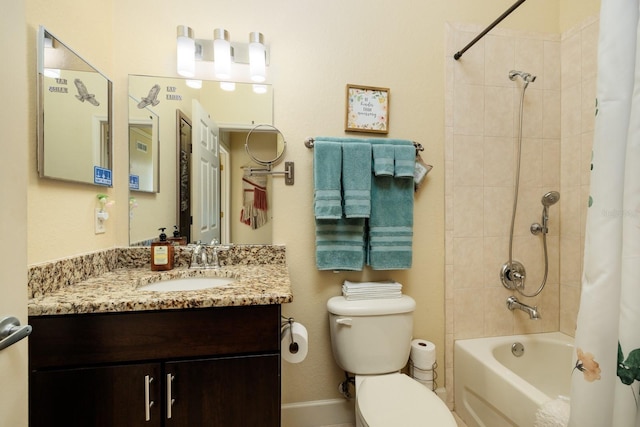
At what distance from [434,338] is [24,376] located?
1638mm

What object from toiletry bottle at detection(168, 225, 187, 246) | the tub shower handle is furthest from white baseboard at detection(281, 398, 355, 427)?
toiletry bottle at detection(168, 225, 187, 246)

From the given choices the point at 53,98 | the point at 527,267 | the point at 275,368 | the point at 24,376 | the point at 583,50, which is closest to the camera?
the point at 24,376

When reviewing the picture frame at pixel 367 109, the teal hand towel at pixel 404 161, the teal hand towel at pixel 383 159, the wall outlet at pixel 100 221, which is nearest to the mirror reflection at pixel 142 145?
the wall outlet at pixel 100 221

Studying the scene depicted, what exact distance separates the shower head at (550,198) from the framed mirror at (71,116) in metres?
2.19

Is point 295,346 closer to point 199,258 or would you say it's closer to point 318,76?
point 199,258

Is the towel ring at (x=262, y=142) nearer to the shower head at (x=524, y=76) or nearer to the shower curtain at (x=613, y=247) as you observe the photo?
the shower curtain at (x=613, y=247)

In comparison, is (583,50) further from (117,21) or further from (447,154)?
(117,21)

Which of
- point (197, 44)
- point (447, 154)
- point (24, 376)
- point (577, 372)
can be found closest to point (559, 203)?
point (447, 154)

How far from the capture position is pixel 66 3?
110 cm

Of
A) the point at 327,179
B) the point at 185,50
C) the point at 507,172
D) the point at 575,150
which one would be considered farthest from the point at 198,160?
the point at 575,150

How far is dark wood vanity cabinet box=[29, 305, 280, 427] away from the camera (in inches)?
32.9

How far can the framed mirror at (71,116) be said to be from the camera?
3.28 feet

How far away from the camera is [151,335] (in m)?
0.88

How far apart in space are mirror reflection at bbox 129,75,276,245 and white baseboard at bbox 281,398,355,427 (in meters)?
0.88
